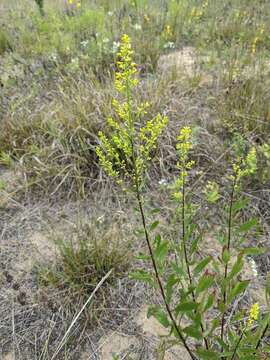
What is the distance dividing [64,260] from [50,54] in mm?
2593

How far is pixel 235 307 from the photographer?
1.46m

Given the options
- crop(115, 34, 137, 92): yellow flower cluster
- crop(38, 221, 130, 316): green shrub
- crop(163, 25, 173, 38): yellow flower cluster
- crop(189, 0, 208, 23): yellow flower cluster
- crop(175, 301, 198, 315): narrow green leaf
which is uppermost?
crop(115, 34, 137, 92): yellow flower cluster

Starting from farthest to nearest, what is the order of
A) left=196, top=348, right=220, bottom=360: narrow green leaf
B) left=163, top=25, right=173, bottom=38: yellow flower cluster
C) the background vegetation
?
left=163, top=25, right=173, bottom=38: yellow flower cluster, the background vegetation, left=196, top=348, right=220, bottom=360: narrow green leaf

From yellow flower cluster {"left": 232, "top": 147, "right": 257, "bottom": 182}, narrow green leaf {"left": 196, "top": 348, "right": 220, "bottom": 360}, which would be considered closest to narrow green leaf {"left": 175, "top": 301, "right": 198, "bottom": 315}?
narrow green leaf {"left": 196, "top": 348, "right": 220, "bottom": 360}

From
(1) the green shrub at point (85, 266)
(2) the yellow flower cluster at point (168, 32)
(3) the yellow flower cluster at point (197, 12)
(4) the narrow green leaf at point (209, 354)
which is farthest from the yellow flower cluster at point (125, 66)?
(3) the yellow flower cluster at point (197, 12)

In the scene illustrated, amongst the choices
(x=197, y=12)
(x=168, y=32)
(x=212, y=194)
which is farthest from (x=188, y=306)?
(x=197, y=12)

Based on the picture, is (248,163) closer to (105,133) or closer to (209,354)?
(209,354)

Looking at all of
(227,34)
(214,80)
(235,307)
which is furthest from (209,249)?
(227,34)

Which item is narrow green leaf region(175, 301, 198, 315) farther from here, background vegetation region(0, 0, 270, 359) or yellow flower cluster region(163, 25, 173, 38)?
yellow flower cluster region(163, 25, 173, 38)

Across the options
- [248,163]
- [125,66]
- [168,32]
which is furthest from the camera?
[168,32]

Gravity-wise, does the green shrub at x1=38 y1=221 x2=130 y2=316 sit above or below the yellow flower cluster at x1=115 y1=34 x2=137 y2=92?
below

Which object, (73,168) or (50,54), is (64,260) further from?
(50,54)

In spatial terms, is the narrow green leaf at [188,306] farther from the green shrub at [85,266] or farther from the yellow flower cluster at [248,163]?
the green shrub at [85,266]

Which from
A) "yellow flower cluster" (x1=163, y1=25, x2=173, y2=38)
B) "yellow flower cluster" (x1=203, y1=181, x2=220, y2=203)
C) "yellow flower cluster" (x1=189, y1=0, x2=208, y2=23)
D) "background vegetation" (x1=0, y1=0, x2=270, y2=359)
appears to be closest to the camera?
"yellow flower cluster" (x1=203, y1=181, x2=220, y2=203)
